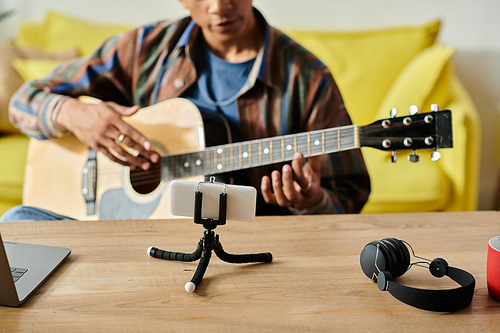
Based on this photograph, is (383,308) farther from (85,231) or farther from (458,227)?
(85,231)

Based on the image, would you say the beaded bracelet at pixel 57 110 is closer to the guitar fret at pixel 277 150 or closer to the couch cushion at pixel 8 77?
the couch cushion at pixel 8 77

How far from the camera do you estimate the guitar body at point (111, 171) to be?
118 centimetres

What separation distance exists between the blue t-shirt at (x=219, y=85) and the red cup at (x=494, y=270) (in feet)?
2.58

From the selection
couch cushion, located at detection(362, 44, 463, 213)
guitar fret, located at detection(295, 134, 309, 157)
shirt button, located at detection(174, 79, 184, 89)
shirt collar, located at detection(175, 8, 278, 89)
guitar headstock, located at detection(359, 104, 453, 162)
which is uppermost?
shirt collar, located at detection(175, 8, 278, 89)

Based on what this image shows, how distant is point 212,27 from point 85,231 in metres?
0.73

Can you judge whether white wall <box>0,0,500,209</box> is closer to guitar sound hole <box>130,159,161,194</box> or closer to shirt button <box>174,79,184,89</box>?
shirt button <box>174,79,184,89</box>

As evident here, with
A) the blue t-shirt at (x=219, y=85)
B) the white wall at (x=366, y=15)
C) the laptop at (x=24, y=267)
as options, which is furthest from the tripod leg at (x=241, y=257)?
the white wall at (x=366, y=15)

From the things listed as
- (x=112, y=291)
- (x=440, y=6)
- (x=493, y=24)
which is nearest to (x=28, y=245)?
(x=112, y=291)

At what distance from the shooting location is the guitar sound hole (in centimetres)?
121

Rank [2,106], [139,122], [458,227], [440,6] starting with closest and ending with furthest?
[458,227] < [139,122] < [2,106] < [440,6]

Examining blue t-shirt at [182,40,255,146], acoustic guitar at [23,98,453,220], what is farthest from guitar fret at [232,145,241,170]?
blue t-shirt at [182,40,255,146]

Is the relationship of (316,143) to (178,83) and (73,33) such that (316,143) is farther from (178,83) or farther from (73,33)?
(73,33)

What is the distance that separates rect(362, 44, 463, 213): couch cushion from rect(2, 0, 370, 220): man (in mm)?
276

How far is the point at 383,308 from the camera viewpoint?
58 cm
